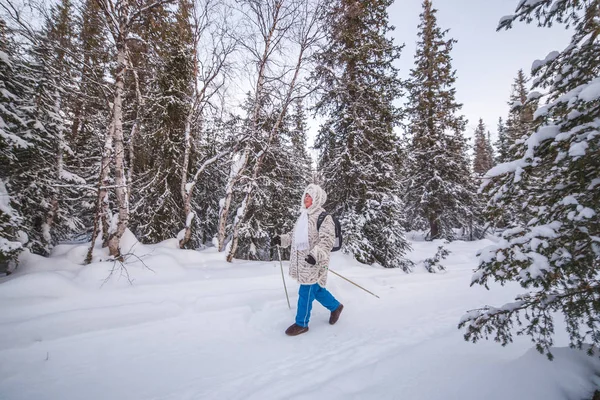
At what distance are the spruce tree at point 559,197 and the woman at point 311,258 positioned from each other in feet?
6.55

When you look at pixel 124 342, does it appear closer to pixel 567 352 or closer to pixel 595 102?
pixel 567 352

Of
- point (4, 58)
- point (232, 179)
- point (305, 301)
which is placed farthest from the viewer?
point (232, 179)

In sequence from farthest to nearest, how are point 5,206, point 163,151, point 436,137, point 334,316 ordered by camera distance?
point 436,137, point 163,151, point 5,206, point 334,316

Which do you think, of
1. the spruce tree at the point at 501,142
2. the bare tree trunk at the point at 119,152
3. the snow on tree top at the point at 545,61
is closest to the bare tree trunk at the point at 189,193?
the bare tree trunk at the point at 119,152

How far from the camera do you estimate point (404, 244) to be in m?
9.30

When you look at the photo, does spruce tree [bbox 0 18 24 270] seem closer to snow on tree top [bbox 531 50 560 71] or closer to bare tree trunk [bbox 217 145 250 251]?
bare tree trunk [bbox 217 145 250 251]

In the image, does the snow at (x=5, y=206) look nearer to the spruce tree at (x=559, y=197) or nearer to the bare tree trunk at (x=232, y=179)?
the bare tree trunk at (x=232, y=179)

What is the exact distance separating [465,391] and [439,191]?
16.8 meters

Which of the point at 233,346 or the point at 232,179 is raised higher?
the point at 232,179

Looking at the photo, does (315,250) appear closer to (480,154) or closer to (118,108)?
(118,108)

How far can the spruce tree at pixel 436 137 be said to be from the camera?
16672mm

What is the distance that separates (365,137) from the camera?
9.11 metres

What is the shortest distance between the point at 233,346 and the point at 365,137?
26.0ft

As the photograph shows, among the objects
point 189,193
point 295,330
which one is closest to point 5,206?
point 189,193
